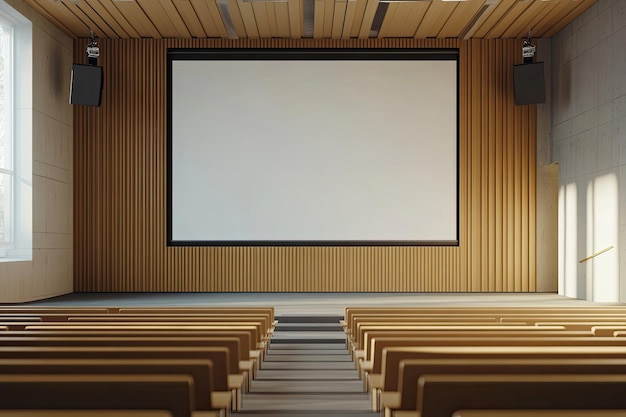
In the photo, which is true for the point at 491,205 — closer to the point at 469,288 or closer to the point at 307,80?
the point at 469,288

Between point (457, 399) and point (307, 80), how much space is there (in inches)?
419

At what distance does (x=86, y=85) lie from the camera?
11445 millimetres

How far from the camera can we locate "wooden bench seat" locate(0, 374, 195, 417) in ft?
6.89

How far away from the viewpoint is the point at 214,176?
489 inches

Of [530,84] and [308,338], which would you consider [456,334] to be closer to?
[308,338]

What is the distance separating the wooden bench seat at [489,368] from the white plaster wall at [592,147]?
25.3 feet

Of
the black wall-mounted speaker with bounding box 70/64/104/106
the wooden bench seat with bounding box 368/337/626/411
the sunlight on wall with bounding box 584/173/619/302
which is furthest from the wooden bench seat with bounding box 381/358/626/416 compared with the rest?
the black wall-mounted speaker with bounding box 70/64/104/106

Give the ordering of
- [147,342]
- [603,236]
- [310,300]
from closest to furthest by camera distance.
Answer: [147,342]
[603,236]
[310,300]

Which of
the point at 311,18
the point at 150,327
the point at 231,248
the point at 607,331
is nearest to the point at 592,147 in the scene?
the point at 311,18

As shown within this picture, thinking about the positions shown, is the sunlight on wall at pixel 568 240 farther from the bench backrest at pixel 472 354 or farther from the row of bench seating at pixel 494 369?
the bench backrest at pixel 472 354

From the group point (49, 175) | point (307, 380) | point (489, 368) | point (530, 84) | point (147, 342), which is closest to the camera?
point (489, 368)

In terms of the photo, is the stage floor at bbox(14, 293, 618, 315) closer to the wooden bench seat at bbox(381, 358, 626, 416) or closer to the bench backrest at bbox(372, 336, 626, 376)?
the bench backrest at bbox(372, 336, 626, 376)

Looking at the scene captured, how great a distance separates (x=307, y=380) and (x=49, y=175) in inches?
292

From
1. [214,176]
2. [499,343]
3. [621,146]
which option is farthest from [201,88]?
[499,343]
